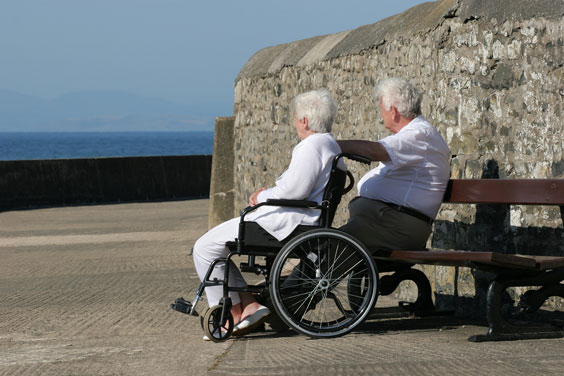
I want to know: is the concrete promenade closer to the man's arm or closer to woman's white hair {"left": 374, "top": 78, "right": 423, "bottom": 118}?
the man's arm

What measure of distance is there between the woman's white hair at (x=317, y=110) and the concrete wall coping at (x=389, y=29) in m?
1.33

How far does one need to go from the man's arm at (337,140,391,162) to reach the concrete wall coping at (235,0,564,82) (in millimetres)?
1341

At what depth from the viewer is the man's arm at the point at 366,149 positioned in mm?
4984

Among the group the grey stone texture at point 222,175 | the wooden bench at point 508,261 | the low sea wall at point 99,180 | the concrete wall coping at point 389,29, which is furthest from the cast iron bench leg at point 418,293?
the low sea wall at point 99,180

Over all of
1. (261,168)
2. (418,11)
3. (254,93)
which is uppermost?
(418,11)

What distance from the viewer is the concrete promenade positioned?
4.26 metres

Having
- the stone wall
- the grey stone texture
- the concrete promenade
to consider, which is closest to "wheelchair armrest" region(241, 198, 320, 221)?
the concrete promenade

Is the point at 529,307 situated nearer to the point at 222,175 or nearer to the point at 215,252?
the point at 215,252

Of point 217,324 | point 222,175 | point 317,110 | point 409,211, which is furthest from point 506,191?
point 222,175

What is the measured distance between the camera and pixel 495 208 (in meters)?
5.77

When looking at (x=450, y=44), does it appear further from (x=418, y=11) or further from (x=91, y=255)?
(x=91, y=255)

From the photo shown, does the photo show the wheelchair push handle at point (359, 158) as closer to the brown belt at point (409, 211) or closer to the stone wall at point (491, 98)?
the brown belt at point (409, 211)

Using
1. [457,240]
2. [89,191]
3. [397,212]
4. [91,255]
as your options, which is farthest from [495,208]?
[89,191]

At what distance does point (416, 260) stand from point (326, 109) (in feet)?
3.11
